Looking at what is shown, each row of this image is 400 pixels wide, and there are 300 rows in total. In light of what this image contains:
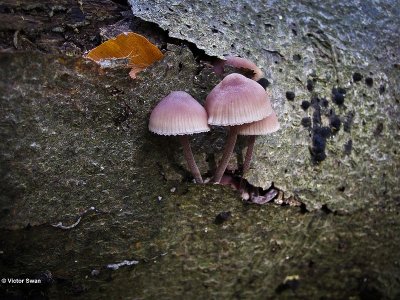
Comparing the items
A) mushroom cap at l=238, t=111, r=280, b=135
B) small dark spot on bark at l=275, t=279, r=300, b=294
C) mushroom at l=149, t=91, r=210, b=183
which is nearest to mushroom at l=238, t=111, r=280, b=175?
mushroom cap at l=238, t=111, r=280, b=135

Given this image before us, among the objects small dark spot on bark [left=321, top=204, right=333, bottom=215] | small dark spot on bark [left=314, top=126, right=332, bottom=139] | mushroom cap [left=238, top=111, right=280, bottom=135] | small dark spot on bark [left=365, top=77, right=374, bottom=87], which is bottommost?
small dark spot on bark [left=321, top=204, right=333, bottom=215]

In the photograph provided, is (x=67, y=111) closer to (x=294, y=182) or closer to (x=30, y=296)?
(x=30, y=296)

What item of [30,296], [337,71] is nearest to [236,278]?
[30,296]

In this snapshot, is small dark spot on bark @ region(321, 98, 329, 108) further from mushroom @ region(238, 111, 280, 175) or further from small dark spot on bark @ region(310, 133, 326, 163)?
mushroom @ region(238, 111, 280, 175)

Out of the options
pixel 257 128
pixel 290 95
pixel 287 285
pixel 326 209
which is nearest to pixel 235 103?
pixel 257 128

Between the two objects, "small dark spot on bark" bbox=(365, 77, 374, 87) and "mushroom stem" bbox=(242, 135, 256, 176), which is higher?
"small dark spot on bark" bbox=(365, 77, 374, 87)

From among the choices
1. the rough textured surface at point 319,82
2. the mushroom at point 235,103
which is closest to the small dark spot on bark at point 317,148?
the rough textured surface at point 319,82

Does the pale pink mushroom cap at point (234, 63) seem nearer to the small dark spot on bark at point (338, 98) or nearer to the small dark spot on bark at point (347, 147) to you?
the small dark spot on bark at point (338, 98)
